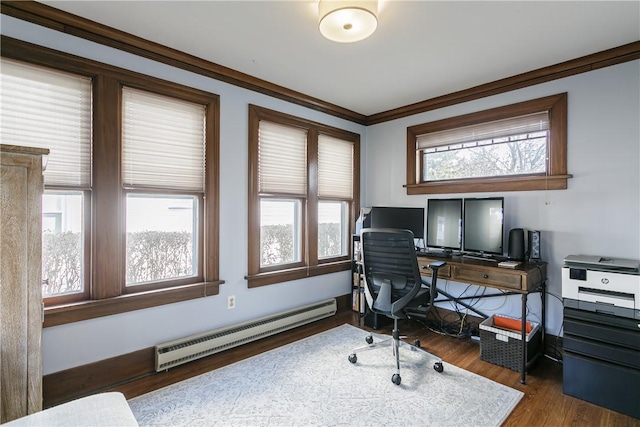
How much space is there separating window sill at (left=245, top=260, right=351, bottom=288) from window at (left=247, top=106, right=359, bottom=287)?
1cm

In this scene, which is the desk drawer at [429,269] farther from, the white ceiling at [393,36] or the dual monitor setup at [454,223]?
the white ceiling at [393,36]

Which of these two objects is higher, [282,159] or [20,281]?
[282,159]

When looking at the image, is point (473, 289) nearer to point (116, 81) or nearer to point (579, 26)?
point (579, 26)

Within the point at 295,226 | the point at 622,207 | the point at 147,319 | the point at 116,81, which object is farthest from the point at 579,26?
the point at 147,319

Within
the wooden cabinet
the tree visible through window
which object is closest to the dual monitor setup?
the tree visible through window

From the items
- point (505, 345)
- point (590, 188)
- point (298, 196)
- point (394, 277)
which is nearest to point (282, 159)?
point (298, 196)

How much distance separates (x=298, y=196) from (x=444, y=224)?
5.32ft

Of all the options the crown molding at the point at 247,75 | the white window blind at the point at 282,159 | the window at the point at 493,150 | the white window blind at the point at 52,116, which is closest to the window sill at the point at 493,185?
the window at the point at 493,150

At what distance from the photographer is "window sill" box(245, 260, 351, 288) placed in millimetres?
3057

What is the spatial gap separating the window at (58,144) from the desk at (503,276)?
2.88 metres

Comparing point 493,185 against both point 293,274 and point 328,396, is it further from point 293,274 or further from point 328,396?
point 328,396

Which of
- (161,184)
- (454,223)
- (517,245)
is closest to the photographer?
(161,184)

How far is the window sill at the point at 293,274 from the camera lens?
3057 mm

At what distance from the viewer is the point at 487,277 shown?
259cm
